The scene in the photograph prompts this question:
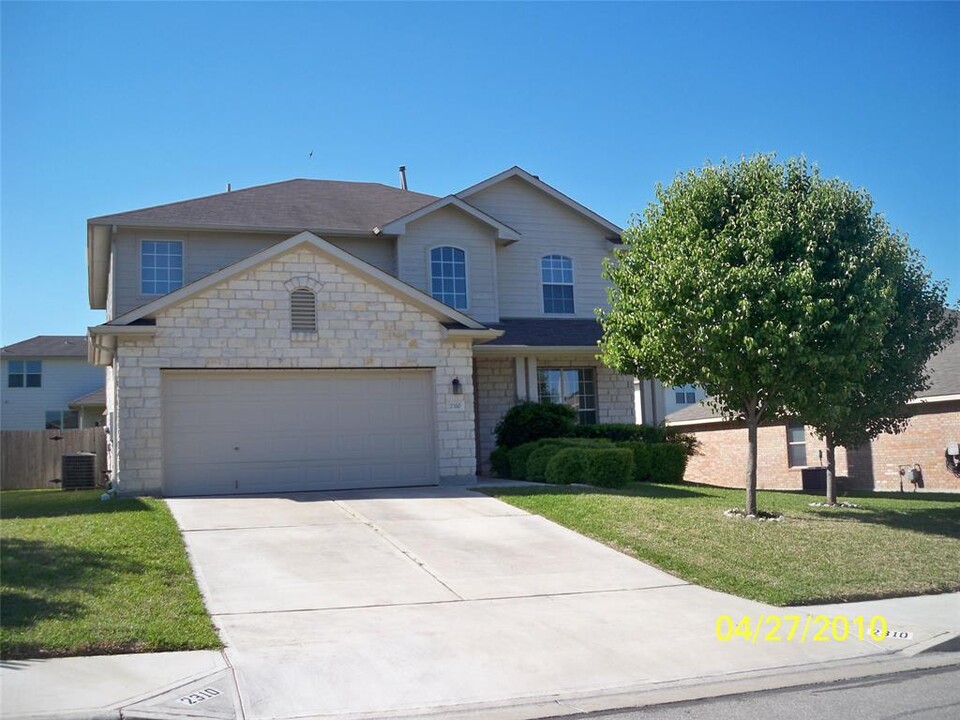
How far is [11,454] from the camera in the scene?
2350 cm

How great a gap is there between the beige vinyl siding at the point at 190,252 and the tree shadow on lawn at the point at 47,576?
32.1 ft

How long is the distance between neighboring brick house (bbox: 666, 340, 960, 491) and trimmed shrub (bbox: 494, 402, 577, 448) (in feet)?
19.6

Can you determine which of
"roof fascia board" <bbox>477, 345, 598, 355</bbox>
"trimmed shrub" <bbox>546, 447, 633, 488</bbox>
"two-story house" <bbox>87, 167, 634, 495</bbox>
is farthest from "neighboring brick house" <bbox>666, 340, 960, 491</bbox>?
"two-story house" <bbox>87, 167, 634, 495</bbox>

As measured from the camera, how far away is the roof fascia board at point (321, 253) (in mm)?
16312

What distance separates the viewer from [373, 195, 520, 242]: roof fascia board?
856 inches

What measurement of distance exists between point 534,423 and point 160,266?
→ 29.4 feet

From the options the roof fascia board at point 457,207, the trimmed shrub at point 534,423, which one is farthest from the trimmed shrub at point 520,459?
the roof fascia board at point 457,207

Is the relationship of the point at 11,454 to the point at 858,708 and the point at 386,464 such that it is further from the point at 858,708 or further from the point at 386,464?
the point at 858,708

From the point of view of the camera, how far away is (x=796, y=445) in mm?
28359

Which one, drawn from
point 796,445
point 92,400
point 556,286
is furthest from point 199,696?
point 92,400

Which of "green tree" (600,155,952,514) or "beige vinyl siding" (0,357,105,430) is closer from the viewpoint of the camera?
"green tree" (600,155,952,514)

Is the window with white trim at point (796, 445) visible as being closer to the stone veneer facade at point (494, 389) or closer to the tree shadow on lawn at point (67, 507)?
the stone veneer facade at point (494, 389)
